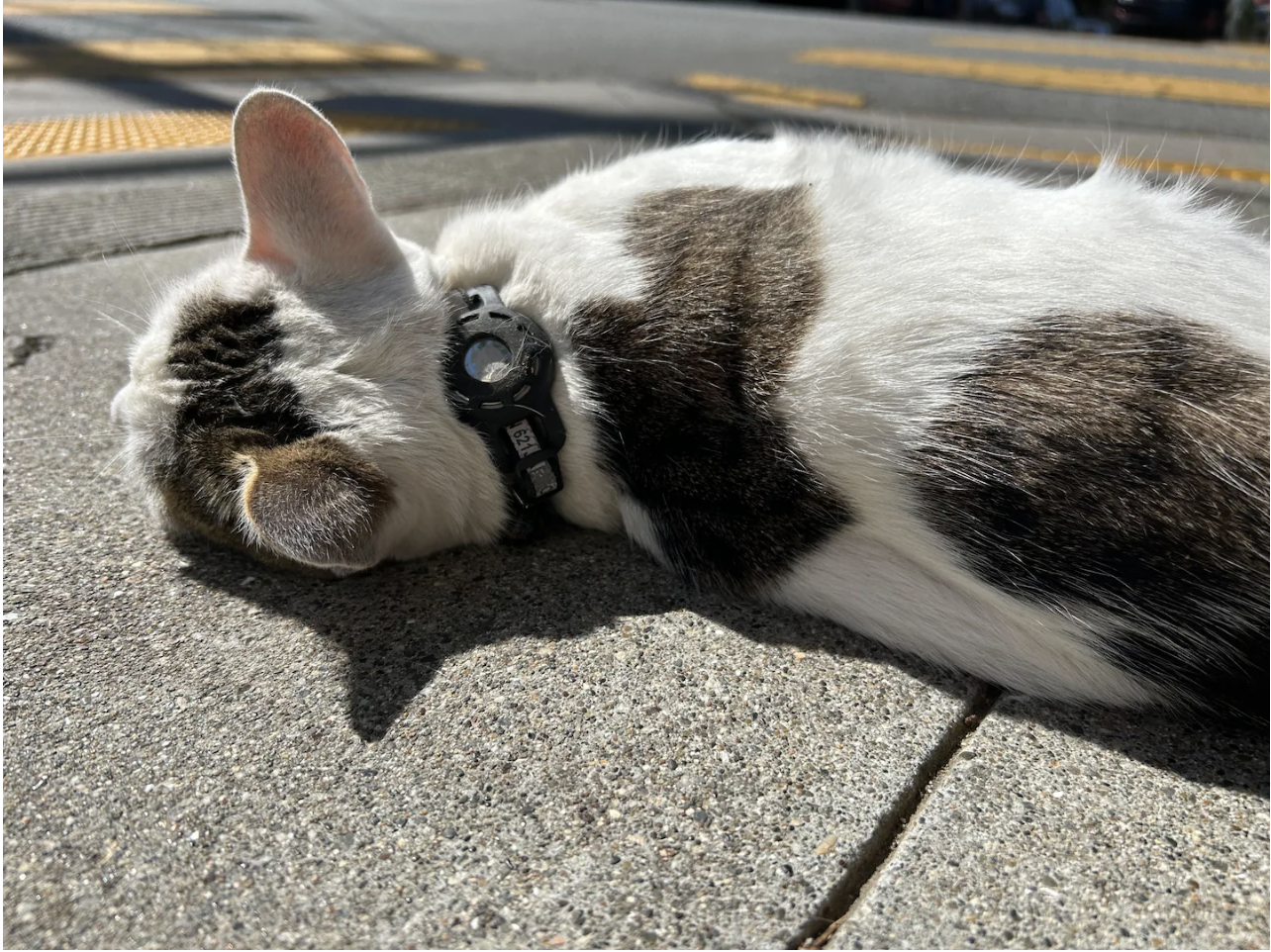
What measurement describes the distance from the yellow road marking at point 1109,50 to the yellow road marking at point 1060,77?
1.19 metres

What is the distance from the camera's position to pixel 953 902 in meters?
1.40

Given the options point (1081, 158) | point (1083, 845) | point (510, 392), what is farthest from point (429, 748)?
point (1081, 158)

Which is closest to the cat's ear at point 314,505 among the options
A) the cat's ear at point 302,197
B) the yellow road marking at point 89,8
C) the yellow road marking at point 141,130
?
the cat's ear at point 302,197

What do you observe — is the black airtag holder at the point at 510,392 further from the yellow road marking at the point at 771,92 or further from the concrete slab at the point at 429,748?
the yellow road marking at the point at 771,92

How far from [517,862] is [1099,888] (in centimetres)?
83

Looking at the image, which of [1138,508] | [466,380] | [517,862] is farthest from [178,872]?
[1138,508]

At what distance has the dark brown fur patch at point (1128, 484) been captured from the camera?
1.61m

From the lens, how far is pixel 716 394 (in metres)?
1.94

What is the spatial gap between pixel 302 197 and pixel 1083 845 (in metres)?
1.84

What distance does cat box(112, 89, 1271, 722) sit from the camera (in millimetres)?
1671

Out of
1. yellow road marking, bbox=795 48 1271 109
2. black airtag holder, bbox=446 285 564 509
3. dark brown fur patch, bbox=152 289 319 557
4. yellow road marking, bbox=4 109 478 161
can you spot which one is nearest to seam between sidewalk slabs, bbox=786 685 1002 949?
black airtag holder, bbox=446 285 564 509

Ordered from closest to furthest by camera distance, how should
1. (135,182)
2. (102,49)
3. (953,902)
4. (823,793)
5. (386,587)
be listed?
(953,902)
(823,793)
(386,587)
(135,182)
(102,49)

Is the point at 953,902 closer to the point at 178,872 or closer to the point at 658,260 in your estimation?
the point at 178,872

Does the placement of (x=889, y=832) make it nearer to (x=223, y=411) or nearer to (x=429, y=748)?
(x=429, y=748)
